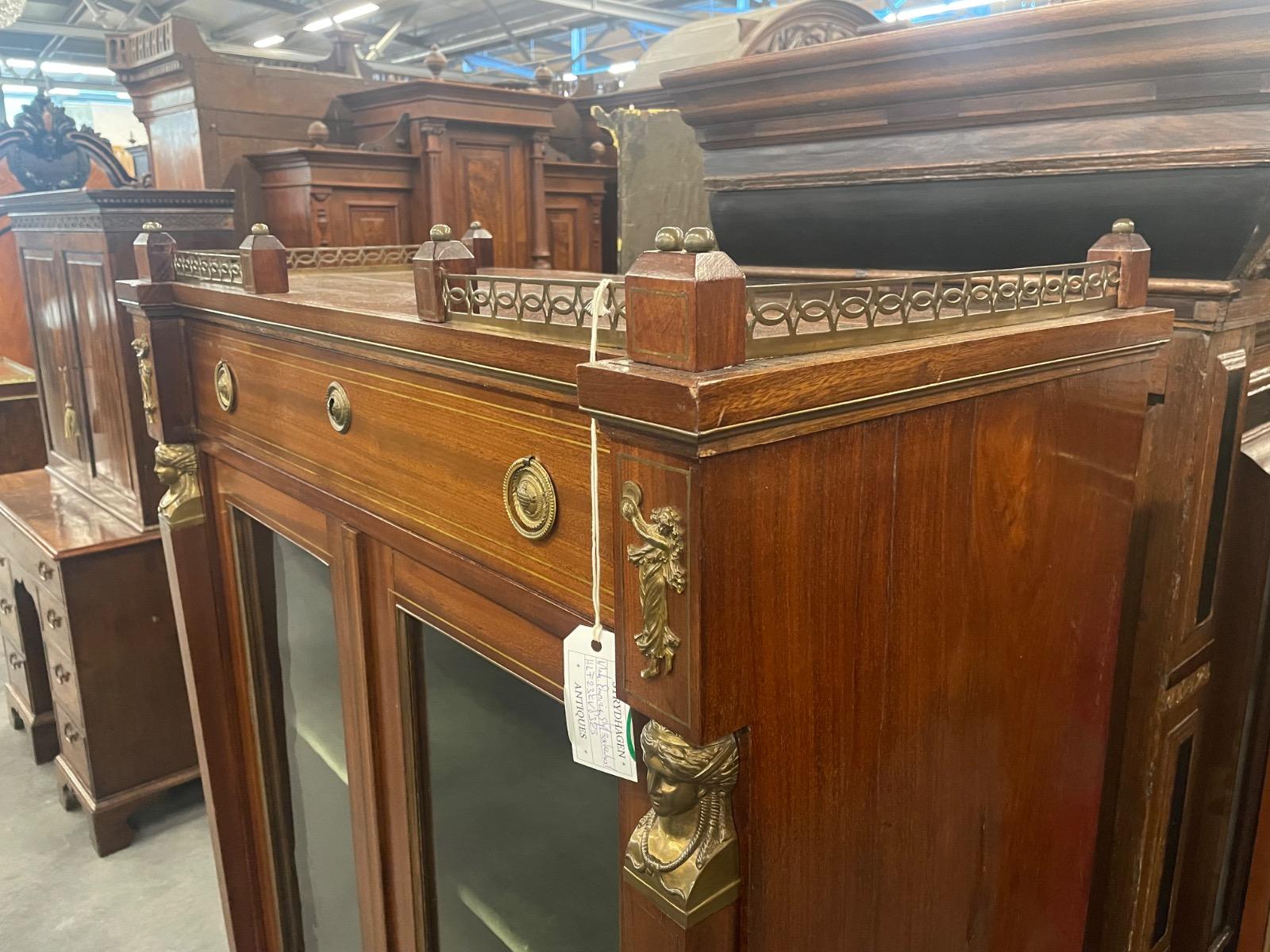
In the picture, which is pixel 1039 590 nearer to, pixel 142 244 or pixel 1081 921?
pixel 1081 921

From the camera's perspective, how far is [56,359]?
2.62 metres

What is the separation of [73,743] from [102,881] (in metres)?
0.37

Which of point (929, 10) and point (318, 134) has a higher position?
point (929, 10)

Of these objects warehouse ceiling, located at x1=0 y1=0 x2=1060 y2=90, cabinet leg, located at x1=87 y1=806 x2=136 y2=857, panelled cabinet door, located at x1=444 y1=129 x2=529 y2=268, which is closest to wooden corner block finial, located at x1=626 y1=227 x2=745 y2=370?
cabinet leg, located at x1=87 y1=806 x2=136 y2=857

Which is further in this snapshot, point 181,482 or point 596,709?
point 181,482

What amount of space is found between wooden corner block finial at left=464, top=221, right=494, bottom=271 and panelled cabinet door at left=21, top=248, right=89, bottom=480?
1.79 metres

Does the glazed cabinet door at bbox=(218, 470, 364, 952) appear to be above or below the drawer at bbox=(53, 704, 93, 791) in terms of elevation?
above

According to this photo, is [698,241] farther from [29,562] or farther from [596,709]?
[29,562]

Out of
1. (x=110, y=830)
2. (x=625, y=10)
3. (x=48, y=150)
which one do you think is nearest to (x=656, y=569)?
(x=110, y=830)

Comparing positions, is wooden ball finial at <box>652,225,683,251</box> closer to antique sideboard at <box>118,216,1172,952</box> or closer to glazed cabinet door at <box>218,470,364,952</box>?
antique sideboard at <box>118,216,1172,952</box>

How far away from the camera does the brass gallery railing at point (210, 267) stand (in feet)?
3.72

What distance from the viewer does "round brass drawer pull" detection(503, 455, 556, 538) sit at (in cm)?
71

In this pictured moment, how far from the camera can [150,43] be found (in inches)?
129

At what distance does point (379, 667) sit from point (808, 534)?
0.61 meters
